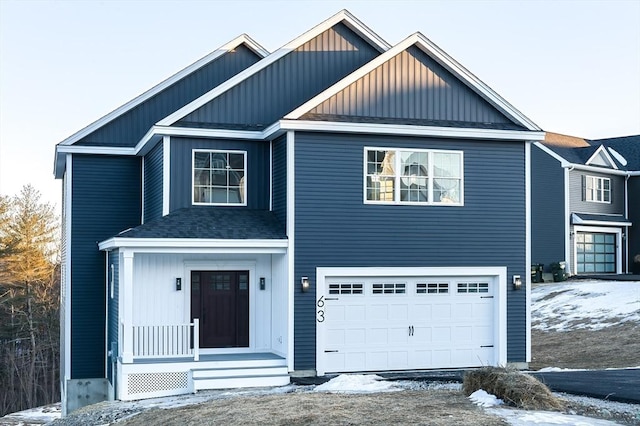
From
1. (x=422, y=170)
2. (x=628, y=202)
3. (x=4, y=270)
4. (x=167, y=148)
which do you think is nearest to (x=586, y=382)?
(x=422, y=170)

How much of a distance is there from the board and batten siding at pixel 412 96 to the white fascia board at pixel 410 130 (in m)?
0.50

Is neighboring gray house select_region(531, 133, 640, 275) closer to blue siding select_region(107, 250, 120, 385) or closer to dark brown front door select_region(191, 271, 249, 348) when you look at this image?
dark brown front door select_region(191, 271, 249, 348)

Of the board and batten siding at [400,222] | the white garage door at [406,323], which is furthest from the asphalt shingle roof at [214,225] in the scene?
the white garage door at [406,323]

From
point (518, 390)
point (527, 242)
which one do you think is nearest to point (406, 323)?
point (527, 242)

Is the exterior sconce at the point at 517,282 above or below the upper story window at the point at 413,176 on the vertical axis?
below

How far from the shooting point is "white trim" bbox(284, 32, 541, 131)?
18.7 m

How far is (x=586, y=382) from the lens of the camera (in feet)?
46.8

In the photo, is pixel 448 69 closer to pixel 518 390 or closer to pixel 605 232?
pixel 518 390

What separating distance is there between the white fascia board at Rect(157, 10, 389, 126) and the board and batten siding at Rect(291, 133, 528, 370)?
2734 mm

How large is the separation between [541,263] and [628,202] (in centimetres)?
706

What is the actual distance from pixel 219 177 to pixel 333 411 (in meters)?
8.95

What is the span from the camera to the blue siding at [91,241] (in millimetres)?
22203

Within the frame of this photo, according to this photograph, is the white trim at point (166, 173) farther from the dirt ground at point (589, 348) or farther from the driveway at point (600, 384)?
the dirt ground at point (589, 348)

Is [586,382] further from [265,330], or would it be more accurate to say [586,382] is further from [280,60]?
[280,60]
